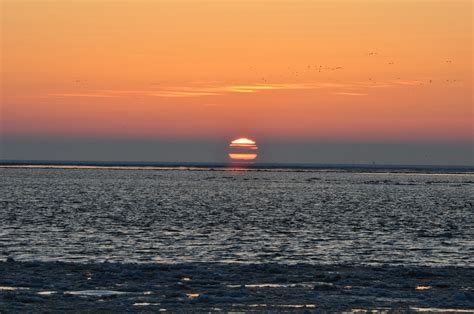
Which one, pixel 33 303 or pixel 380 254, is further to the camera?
pixel 380 254

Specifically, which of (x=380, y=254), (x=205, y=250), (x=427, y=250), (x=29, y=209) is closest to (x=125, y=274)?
(x=205, y=250)

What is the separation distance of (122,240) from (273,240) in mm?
7792

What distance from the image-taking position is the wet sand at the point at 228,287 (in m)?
22.3

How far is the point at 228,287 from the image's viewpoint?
25156mm

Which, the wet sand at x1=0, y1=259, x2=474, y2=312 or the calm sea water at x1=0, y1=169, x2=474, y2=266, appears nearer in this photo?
the wet sand at x1=0, y1=259, x2=474, y2=312

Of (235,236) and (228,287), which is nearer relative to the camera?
(228,287)

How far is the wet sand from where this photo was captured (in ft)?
73.1

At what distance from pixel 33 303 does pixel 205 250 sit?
16.0 metres

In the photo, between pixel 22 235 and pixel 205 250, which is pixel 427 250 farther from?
pixel 22 235

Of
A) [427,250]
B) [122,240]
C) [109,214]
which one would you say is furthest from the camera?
[109,214]

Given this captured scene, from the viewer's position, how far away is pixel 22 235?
1709 inches

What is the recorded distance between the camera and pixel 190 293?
24203mm

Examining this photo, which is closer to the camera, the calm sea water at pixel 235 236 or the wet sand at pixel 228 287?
the wet sand at pixel 228 287

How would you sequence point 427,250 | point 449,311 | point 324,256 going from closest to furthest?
1. point 449,311
2. point 324,256
3. point 427,250
